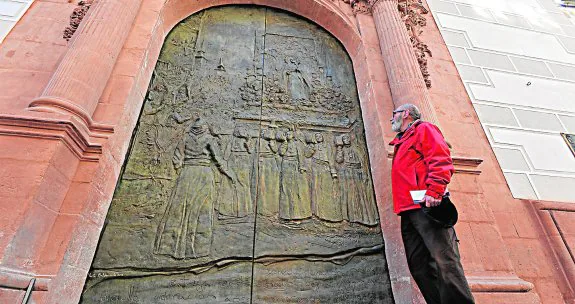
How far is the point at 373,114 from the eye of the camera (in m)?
4.72

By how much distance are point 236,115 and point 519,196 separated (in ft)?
13.1

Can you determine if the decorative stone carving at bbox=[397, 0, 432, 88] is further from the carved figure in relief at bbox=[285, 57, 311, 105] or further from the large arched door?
the carved figure in relief at bbox=[285, 57, 311, 105]

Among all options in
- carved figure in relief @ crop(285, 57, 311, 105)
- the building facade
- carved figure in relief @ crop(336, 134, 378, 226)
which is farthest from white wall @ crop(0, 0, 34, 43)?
carved figure in relief @ crop(336, 134, 378, 226)

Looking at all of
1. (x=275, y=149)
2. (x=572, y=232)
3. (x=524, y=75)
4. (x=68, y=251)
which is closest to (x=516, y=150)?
(x=572, y=232)

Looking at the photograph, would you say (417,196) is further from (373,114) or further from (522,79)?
(522,79)

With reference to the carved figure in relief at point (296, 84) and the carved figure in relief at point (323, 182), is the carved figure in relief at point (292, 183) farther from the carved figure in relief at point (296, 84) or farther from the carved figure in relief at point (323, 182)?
the carved figure in relief at point (296, 84)

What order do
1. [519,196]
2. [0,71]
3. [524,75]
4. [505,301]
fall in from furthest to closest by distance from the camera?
[524,75], [519,196], [0,71], [505,301]

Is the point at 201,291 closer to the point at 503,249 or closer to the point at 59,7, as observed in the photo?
the point at 503,249

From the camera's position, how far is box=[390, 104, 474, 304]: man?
233 centimetres

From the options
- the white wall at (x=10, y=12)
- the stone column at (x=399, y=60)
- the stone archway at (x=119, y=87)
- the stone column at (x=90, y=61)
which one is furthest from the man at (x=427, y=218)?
the white wall at (x=10, y=12)

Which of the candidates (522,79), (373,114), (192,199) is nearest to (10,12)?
(192,199)

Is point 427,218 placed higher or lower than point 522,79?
lower

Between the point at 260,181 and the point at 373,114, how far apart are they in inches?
72.2

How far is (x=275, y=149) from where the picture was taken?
14.9 ft
